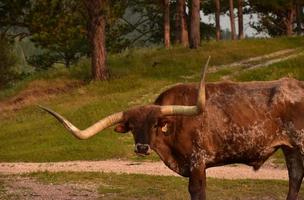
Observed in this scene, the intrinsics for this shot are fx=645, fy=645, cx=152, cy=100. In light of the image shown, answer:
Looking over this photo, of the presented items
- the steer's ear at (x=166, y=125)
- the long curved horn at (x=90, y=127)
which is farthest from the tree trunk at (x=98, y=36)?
the long curved horn at (x=90, y=127)

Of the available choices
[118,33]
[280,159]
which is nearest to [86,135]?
[280,159]

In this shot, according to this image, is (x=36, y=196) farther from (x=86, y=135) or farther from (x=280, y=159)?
(x=280, y=159)

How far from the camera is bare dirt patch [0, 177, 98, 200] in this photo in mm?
13477

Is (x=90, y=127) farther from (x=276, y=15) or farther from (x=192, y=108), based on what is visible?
(x=276, y=15)

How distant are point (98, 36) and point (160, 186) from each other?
705 inches

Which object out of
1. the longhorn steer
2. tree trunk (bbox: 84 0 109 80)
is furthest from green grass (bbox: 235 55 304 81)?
the longhorn steer

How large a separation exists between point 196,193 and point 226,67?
75.5 ft

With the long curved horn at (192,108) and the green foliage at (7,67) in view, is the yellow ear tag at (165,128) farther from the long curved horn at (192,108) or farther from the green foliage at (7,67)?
the green foliage at (7,67)

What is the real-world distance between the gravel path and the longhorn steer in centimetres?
629

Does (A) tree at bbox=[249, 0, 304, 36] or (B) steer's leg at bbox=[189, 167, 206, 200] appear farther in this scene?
(A) tree at bbox=[249, 0, 304, 36]

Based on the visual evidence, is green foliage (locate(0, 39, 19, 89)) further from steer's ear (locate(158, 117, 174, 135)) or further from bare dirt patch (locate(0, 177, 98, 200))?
steer's ear (locate(158, 117, 174, 135))

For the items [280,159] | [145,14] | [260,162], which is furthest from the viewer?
[145,14]

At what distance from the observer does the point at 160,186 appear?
47.7 feet

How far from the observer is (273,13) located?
61812 millimetres
